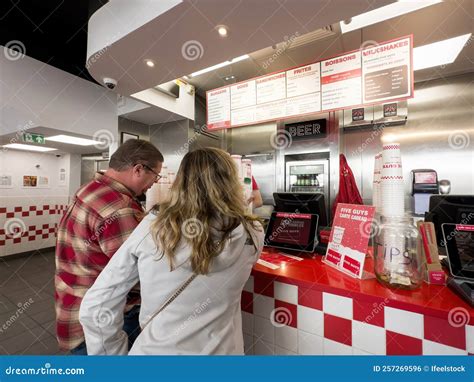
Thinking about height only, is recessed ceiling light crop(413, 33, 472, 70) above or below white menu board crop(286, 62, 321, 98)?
above

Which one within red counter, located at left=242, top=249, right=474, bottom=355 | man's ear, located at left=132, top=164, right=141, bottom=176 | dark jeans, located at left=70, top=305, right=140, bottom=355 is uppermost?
man's ear, located at left=132, top=164, right=141, bottom=176

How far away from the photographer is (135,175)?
1478 mm

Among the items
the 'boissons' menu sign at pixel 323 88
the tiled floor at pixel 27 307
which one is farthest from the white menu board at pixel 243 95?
the tiled floor at pixel 27 307

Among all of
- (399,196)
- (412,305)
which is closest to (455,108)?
(399,196)

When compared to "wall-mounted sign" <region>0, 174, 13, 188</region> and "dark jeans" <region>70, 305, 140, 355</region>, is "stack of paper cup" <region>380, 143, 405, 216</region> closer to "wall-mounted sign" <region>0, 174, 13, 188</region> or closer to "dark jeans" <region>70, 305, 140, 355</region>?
"dark jeans" <region>70, 305, 140, 355</region>

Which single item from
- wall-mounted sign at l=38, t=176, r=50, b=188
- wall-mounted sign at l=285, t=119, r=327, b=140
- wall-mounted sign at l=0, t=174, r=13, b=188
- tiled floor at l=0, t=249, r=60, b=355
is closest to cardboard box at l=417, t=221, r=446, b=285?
wall-mounted sign at l=285, t=119, r=327, b=140

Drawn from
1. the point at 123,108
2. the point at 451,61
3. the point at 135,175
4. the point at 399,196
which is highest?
the point at 451,61

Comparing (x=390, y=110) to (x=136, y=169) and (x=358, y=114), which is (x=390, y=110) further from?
(x=136, y=169)

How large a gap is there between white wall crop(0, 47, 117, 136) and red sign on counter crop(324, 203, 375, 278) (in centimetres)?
386

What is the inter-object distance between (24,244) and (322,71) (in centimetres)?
653

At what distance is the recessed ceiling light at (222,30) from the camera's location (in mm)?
1810

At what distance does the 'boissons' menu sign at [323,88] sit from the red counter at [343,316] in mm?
1448

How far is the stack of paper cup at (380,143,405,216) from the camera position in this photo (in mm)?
1193
